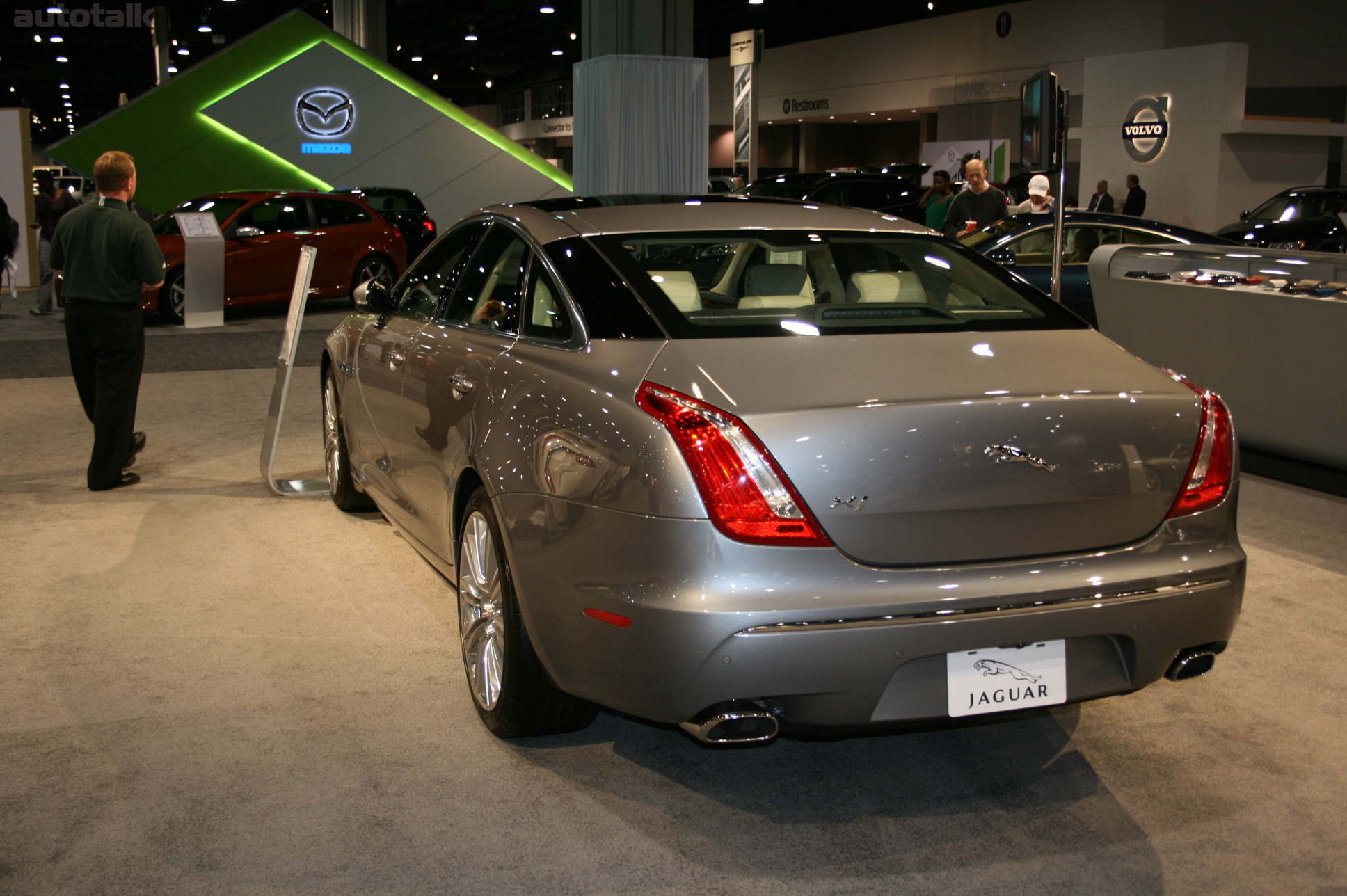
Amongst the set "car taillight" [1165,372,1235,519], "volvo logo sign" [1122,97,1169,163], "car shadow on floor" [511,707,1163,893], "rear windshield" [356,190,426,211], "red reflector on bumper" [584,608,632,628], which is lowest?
"car shadow on floor" [511,707,1163,893]

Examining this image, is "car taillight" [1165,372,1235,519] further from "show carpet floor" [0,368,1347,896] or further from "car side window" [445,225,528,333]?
"car side window" [445,225,528,333]

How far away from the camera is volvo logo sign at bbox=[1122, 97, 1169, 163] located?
23953 millimetres

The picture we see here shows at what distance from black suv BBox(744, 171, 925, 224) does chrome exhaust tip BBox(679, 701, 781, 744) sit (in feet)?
57.8

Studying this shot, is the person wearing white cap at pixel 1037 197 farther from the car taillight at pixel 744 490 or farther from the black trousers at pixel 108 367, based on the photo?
the car taillight at pixel 744 490

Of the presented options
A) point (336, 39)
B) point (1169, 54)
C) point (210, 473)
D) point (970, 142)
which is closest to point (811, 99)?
point (970, 142)

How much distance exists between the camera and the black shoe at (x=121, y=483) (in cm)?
650

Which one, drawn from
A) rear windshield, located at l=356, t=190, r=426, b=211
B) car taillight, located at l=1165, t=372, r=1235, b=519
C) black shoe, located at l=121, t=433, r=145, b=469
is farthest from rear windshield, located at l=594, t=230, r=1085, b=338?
rear windshield, located at l=356, t=190, r=426, b=211

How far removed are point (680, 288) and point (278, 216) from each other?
42.9ft

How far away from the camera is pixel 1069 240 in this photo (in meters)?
11.0

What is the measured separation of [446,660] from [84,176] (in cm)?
2022

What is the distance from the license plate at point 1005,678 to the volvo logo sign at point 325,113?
811 inches

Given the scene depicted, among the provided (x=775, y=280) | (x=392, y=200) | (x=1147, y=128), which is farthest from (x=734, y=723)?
(x=1147, y=128)

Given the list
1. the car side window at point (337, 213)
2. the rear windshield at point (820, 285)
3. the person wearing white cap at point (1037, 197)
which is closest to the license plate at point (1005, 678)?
the rear windshield at point (820, 285)

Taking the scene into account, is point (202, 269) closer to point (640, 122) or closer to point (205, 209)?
point (205, 209)
